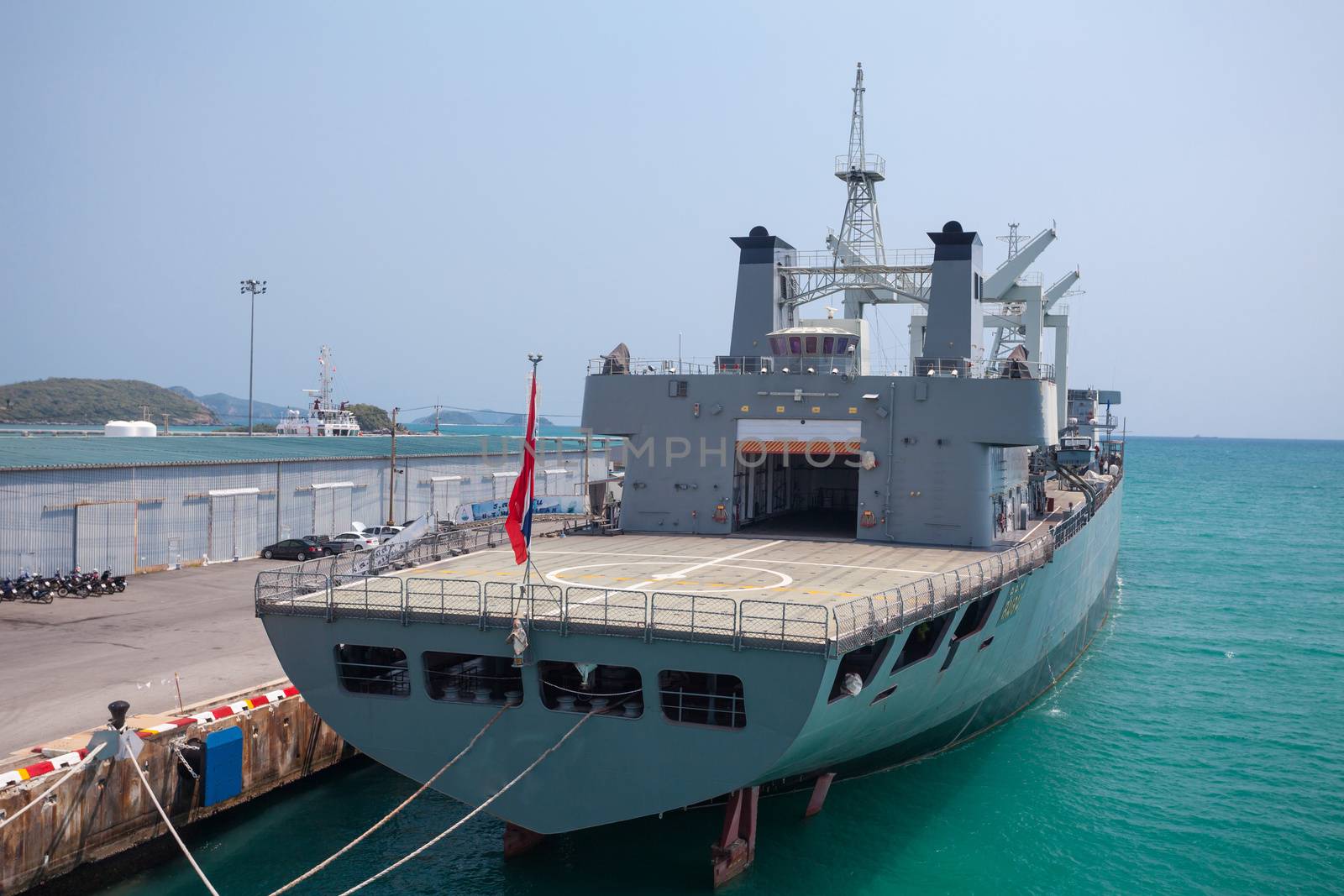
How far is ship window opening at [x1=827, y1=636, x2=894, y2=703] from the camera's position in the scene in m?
15.9

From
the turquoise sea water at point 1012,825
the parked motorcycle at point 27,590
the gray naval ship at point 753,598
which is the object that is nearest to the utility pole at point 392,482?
the parked motorcycle at point 27,590

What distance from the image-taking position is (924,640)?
61.3 ft

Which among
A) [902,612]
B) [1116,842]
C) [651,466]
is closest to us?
[902,612]

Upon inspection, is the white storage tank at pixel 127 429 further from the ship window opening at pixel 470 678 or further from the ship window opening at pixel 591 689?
the ship window opening at pixel 591 689

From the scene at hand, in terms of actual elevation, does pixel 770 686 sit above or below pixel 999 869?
above

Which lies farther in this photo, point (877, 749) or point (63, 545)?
point (63, 545)

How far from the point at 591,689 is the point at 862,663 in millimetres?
4305

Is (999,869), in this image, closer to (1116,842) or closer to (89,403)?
(1116,842)

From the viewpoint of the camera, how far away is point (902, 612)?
1584cm

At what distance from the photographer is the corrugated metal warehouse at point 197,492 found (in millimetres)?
33438

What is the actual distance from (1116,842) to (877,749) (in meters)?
5.29

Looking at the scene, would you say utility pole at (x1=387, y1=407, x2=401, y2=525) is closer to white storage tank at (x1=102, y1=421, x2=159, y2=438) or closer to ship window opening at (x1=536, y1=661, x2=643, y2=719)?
white storage tank at (x1=102, y1=421, x2=159, y2=438)

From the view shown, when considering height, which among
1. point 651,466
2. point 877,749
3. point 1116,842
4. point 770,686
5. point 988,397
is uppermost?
point 988,397

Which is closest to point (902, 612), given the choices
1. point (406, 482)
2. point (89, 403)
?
point (406, 482)
